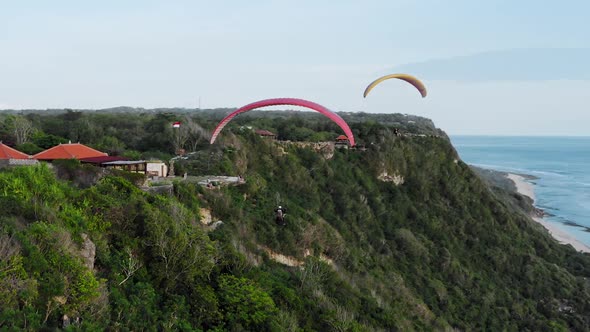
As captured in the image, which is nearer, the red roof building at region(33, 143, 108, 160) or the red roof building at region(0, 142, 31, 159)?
the red roof building at region(0, 142, 31, 159)

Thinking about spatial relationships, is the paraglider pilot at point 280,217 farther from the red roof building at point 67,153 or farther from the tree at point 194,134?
the tree at point 194,134

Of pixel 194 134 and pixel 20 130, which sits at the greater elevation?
pixel 194 134

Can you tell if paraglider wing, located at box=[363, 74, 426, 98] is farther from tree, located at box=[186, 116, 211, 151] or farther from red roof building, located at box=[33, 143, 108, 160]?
red roof building, located at box=[33, 143, 108, 160]

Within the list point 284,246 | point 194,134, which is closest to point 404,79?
point 194,134

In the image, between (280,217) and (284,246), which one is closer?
(284,246)

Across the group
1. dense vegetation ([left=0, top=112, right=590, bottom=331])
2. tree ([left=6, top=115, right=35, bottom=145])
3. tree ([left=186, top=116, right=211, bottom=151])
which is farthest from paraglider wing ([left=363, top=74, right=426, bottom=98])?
tree ([left=6, top=115, right=35, bottom=145])

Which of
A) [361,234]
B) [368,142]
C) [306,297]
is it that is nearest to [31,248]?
[306,297]

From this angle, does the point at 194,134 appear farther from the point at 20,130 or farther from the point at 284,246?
the point at 284,246

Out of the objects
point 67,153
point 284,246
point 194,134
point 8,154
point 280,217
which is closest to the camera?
point 8,154
